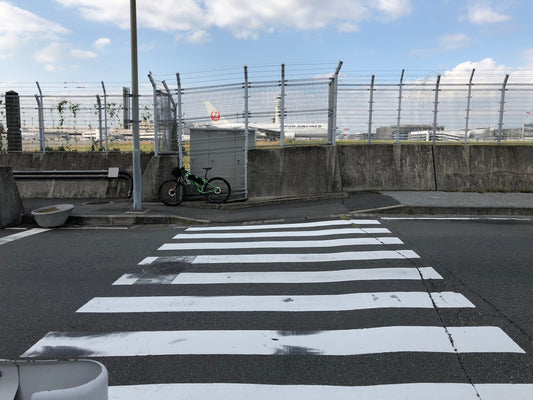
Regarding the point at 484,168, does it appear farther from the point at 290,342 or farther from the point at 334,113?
the point at 290,342

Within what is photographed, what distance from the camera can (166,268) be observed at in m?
6.60

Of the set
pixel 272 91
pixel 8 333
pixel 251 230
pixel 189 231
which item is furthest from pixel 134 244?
pixel 272 91

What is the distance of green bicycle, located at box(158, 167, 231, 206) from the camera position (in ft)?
→ 43.2

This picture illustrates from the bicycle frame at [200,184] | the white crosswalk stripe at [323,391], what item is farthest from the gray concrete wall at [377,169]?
the white crosswalk stripe at [323,391]

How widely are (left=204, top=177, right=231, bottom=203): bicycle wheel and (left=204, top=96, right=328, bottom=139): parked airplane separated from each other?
2109mm

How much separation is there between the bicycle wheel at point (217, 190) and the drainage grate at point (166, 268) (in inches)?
259

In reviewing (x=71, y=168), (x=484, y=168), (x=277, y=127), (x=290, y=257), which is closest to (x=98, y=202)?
(x=71, y=168)

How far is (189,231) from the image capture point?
9.80m

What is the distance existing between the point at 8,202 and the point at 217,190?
576 centimetres

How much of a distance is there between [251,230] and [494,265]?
5073mm

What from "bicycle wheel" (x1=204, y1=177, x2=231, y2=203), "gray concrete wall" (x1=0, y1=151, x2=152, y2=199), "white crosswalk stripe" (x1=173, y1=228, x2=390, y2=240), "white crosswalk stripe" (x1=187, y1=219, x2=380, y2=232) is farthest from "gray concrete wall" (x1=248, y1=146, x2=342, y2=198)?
"white crosswalk stripe" (x1=173, y1=228, x2=390, y2=240)

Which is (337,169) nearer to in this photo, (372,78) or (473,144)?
(372,78)

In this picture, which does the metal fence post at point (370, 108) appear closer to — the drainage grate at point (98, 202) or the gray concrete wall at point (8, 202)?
the drainage grate at point (98, 202)

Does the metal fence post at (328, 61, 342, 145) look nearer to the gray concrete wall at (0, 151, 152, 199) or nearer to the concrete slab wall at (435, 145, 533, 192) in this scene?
the concrete slab wall at (435, 145, 533, 192)
